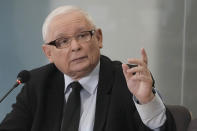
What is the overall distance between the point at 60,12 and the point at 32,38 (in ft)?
4.99

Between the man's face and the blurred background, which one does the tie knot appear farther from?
the blurred background

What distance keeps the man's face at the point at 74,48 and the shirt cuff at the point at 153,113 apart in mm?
339

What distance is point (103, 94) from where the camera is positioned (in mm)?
1575

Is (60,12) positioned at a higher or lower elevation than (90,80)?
higher

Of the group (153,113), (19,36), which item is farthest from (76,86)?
(19,36)

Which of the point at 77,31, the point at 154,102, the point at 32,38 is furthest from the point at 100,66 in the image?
the point at 32,38

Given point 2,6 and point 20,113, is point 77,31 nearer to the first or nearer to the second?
point 20,113

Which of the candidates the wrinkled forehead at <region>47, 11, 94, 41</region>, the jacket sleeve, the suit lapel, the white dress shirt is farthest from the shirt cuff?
the jacket sleeve

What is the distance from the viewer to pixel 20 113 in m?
1.72

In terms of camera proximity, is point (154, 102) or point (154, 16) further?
point (154, 16)

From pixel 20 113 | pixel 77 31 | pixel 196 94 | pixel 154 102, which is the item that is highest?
pixel 77 31

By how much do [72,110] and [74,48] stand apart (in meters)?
0.28

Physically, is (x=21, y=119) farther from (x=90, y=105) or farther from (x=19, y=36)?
(x=19, y=36)

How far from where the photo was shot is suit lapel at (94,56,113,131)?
1.51 m
